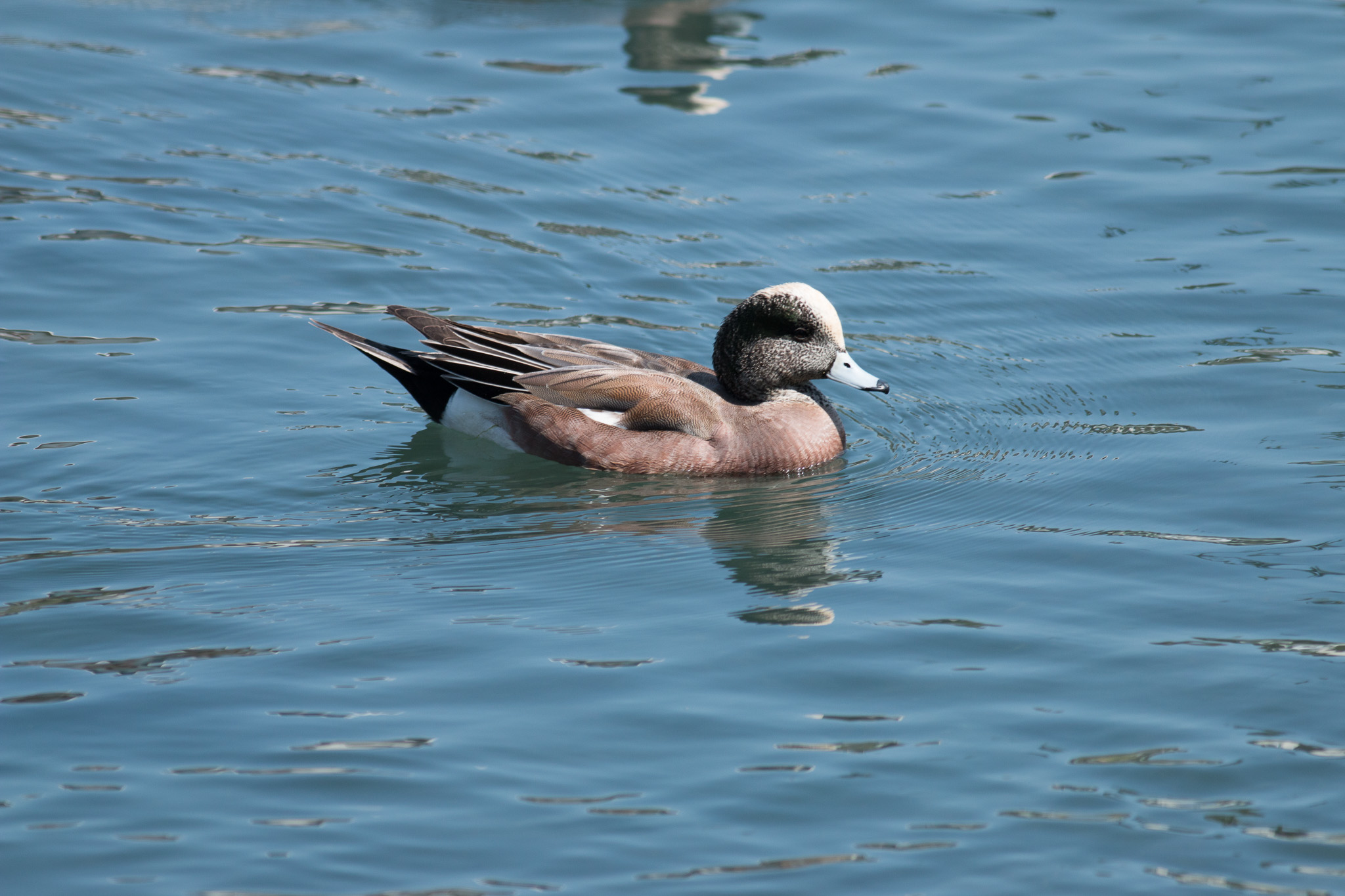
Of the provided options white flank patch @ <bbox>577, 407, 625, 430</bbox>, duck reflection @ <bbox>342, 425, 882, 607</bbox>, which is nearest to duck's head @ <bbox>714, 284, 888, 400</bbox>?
duck reflection @ <bbox>342, 425, 882, 607</bbox>

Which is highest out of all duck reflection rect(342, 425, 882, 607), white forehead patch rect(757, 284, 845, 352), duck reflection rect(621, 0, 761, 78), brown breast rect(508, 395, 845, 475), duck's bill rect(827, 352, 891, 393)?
duck reflection rect(621, 0, 761, 78)

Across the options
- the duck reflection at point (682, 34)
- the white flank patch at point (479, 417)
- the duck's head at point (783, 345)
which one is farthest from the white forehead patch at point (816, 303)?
the duck reflection at point (682, 34)

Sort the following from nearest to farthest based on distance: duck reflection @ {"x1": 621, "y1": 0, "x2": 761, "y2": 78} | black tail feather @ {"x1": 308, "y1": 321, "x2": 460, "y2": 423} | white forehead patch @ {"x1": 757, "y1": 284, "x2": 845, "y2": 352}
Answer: white forehead patch @ {"x1": 757, "y1": 284, "x2": 845, "y2": 352}, black tail feather @ {"x1": 308, "y1": 321, "x2": 460, "y2": 423}, duck reflection @ {"x1": 621, "y1": 0, "x2": 761, "y2": 78}

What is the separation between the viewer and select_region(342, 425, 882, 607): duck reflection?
7352 millimetres

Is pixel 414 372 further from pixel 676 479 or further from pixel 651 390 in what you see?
pixel 676 479

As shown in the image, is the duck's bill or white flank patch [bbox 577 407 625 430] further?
the duck's bill

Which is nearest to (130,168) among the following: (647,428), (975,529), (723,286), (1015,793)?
(723,286)

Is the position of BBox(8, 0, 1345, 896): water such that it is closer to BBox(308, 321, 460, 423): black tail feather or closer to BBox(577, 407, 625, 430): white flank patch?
BBox(308, 321, 460, 423): black tail feather

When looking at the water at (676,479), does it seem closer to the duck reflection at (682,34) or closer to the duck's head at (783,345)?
the duck reflection at (682,34)

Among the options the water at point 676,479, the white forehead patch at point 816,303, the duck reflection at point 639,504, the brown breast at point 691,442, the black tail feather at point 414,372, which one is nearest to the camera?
the water at point 676,479

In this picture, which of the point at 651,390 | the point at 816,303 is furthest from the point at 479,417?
the point at 816,303

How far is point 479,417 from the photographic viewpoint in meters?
8.95

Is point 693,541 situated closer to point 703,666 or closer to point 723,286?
point 703,666

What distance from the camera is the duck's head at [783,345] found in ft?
28.5
